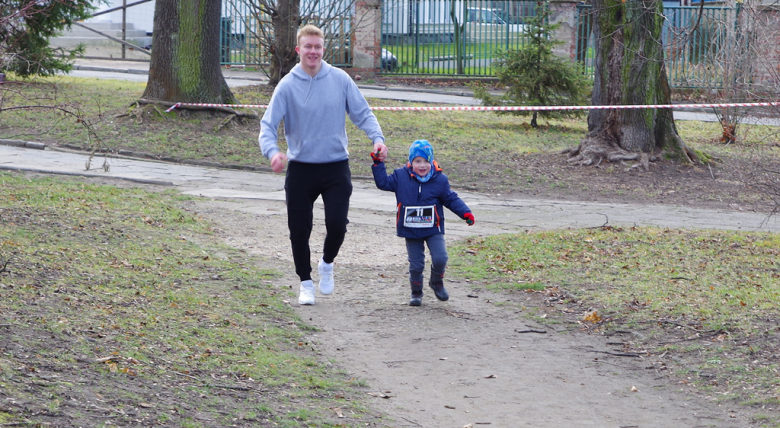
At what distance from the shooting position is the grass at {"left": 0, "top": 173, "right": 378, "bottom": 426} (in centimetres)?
399

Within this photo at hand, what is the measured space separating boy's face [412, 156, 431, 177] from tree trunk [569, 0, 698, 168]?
7672 mm

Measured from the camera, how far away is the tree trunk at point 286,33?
56.9ft

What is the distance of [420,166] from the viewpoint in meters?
6.22

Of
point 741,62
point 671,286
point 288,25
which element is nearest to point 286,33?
point 288,25

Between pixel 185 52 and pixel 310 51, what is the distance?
31.8 ft

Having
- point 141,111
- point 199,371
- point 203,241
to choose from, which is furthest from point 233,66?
point 199,371

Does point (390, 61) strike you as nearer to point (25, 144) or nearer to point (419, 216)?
point (25, 144)

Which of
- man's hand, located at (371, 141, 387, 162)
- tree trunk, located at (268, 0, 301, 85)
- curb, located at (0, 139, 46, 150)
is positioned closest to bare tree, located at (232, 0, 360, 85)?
tree trunk, located at (268, 0, 301, 85)

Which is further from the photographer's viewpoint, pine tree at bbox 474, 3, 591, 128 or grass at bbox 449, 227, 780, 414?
pine tree at bbox 474, 3, 591, 128

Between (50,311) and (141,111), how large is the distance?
10.7m

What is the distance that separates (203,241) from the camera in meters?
8.07

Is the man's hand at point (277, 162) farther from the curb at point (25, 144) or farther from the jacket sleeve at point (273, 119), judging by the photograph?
the curb at point (25, 144)

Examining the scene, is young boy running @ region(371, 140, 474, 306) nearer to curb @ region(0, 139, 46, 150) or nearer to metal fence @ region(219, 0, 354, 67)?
curb @ region(0, 139, 46, 150)

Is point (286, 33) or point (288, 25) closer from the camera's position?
point (288, 25)
